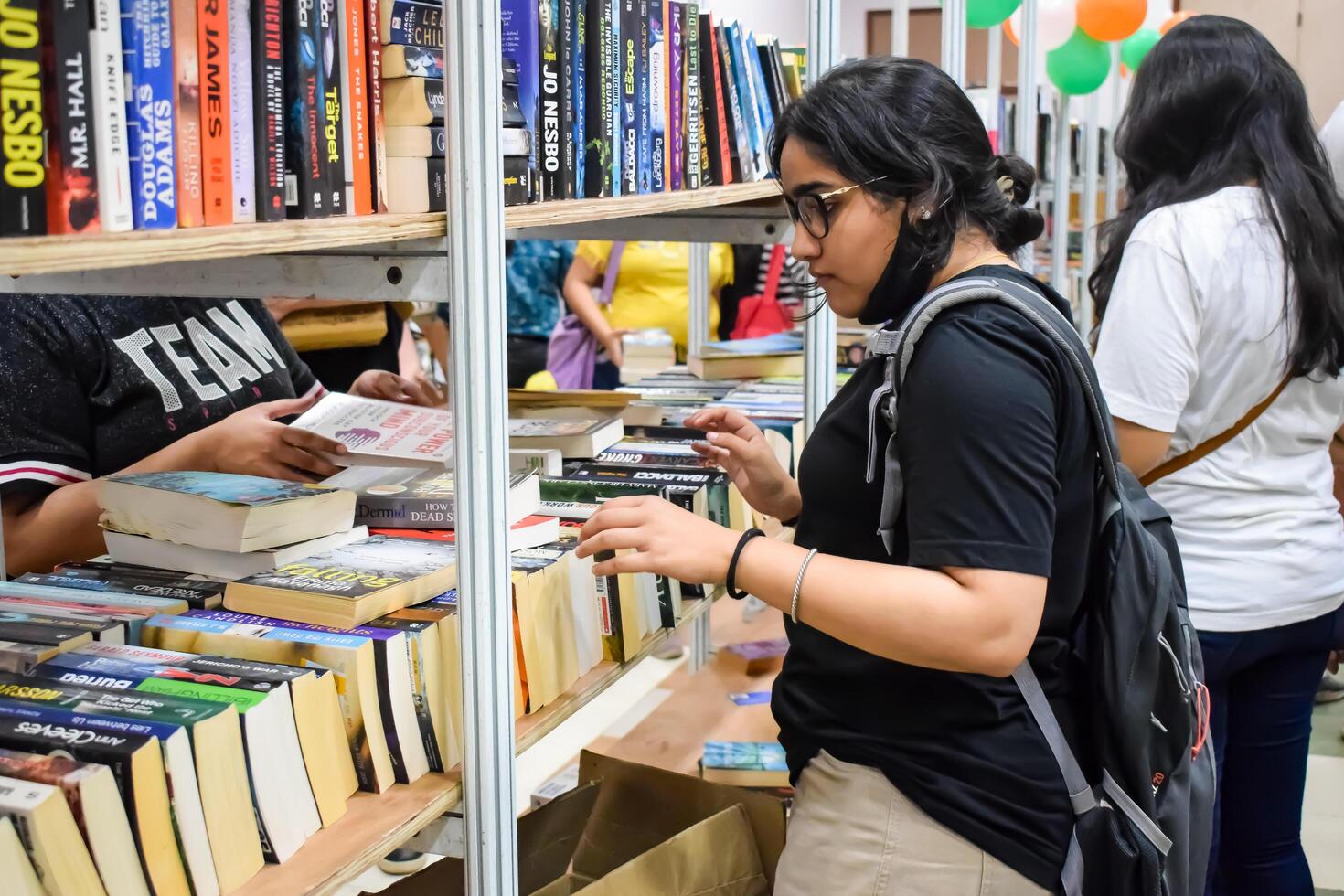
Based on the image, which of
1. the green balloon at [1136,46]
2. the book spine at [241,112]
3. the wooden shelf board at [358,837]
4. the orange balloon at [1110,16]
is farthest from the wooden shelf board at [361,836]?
the green balloon at [1136,46]

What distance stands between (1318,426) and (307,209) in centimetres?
154

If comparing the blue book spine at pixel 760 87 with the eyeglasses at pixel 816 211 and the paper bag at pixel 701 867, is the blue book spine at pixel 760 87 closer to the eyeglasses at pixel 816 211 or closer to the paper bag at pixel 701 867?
the eyeglasses at pixel 816 211

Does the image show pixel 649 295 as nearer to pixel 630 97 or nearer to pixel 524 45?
pixel 630 97

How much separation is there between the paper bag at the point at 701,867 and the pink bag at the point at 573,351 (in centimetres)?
265

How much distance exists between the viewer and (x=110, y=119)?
87cm

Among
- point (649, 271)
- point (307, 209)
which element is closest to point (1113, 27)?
point (649, 271)

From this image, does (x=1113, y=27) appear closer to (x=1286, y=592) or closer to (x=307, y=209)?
(x=1286, y=592)

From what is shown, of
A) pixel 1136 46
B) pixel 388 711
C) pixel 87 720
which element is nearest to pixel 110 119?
pixel 87 720

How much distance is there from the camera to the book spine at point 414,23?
1.12 meters

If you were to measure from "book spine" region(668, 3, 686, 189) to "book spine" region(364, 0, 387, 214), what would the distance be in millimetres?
679

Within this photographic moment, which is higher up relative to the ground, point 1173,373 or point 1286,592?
point 1173,373

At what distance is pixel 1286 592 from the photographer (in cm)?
188

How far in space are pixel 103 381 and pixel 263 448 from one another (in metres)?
0.30

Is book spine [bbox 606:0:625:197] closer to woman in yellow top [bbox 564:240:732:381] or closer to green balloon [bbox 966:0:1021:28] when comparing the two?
green balloon [bbox 966:0:1021:28]
